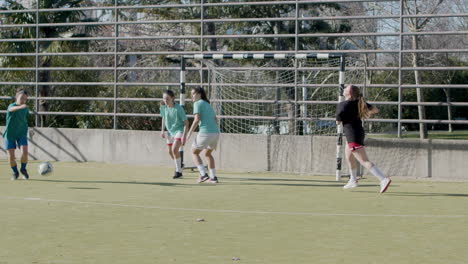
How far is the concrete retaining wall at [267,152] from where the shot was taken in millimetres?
15383

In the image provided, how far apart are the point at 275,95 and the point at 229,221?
29.0ft

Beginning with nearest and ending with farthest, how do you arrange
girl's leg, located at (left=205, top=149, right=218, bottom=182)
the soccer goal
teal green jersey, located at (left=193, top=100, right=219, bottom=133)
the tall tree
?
teal green jersey, located at (left=193, top=100, right=219, bottom=133), girl's leg, located at (left=205, top=149, right=218, bottom=182), the soccer goal, the tall tree

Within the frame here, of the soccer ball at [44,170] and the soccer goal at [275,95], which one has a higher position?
the soccer goal at [275,95]

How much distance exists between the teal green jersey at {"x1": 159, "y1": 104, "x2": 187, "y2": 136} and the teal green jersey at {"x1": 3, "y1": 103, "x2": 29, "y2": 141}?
2.70 m

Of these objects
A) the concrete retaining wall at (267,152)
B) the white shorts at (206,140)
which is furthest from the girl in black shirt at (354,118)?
the concrete retaining wall at (267,152)

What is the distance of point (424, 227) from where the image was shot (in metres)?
9.02

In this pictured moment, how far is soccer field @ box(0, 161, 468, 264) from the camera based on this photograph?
721 centimetres

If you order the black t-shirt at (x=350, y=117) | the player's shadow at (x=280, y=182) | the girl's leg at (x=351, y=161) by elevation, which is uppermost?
the black t-shirt at (x=350, y=117)

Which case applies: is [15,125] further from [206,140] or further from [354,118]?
[354,118]

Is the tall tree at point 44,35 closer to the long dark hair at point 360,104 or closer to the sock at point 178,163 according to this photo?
the sock at point 178,163

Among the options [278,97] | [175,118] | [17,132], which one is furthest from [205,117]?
[278,97]

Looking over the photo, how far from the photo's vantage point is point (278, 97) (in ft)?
58.8

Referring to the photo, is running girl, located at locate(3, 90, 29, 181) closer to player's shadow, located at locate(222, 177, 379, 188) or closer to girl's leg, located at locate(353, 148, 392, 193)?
player's shadow, located at locate(222, 177, 379, 188)

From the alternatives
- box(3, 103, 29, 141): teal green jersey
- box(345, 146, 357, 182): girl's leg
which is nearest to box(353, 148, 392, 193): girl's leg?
box(345, 146, 357, 182): girl's leg
